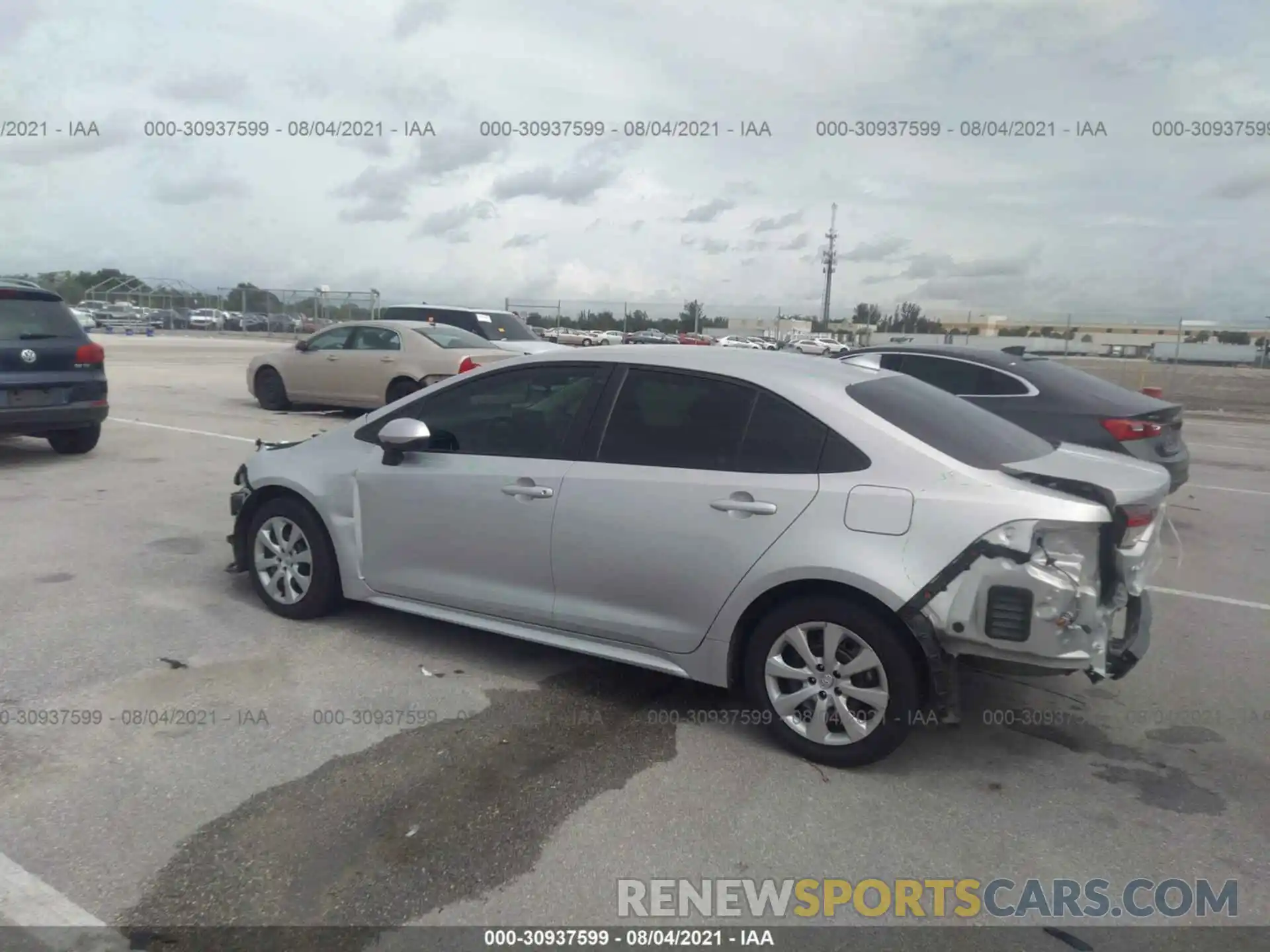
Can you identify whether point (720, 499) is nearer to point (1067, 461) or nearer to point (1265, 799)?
point (1067, 461)

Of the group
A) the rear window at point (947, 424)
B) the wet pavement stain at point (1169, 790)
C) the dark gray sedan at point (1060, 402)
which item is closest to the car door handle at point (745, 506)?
the rear window at point (947, 424)

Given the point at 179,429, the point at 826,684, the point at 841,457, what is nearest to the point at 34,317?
the point at 179,429

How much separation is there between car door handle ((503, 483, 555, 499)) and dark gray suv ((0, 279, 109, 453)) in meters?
6.63

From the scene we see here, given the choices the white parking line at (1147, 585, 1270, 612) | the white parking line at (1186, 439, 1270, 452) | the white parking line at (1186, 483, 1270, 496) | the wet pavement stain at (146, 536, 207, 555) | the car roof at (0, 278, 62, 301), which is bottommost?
the white parking line at (1186, 439, 1270, 452)

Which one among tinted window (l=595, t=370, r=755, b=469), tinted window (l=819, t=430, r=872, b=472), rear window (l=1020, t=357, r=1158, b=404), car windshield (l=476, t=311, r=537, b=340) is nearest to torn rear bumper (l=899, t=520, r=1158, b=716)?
tinted window (l=819, t=430, r=872, b=472)

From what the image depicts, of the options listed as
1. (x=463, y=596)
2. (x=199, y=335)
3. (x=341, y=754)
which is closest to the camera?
(x=341, y=754)

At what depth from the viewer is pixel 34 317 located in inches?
360

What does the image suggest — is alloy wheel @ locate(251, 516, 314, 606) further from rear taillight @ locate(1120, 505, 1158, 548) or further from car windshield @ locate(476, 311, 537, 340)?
car windshield @ locate(476, 311, 537, 340)

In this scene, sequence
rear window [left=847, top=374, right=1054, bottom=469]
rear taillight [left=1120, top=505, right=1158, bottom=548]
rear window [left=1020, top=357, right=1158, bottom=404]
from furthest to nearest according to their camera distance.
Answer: rear window [left=1020, top=357, right=1158, bottom=404]
rear window [left=847, top=374, right=1054, bottom=469]
rear taillight [left=1120, top=505, right=1158, bottom=548]

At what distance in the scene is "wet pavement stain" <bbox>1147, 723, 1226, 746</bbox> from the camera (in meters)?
4.25

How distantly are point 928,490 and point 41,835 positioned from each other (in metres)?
3.32

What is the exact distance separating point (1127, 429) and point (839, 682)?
4.96 m

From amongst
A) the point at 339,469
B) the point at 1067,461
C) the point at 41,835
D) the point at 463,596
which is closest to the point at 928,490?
the point at 1067,461

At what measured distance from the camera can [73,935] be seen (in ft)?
9.14
